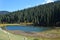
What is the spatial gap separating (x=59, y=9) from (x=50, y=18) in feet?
37.7

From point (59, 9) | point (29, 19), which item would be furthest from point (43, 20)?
point (29, 19)

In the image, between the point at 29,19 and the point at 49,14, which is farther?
the point at 29,19

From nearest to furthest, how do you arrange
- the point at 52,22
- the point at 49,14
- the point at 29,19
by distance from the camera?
1. the point at 52,22
2. the point at 49,14
3. the point at 29,19

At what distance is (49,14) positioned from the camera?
154 metres

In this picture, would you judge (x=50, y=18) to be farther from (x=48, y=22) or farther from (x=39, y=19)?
(x=39, y=19)

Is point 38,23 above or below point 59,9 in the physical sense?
below

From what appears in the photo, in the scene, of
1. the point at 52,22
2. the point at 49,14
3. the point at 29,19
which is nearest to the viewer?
the point at 52,22

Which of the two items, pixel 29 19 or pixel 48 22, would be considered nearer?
pixel 48 22

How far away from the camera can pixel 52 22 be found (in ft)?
473

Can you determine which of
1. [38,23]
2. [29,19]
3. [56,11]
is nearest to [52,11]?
[56,11]

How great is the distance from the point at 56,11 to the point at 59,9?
3529mm

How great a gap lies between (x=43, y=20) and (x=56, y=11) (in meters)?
12.6

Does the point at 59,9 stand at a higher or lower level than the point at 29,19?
higher

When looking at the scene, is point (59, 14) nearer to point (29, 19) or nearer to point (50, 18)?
point (50, 18)
